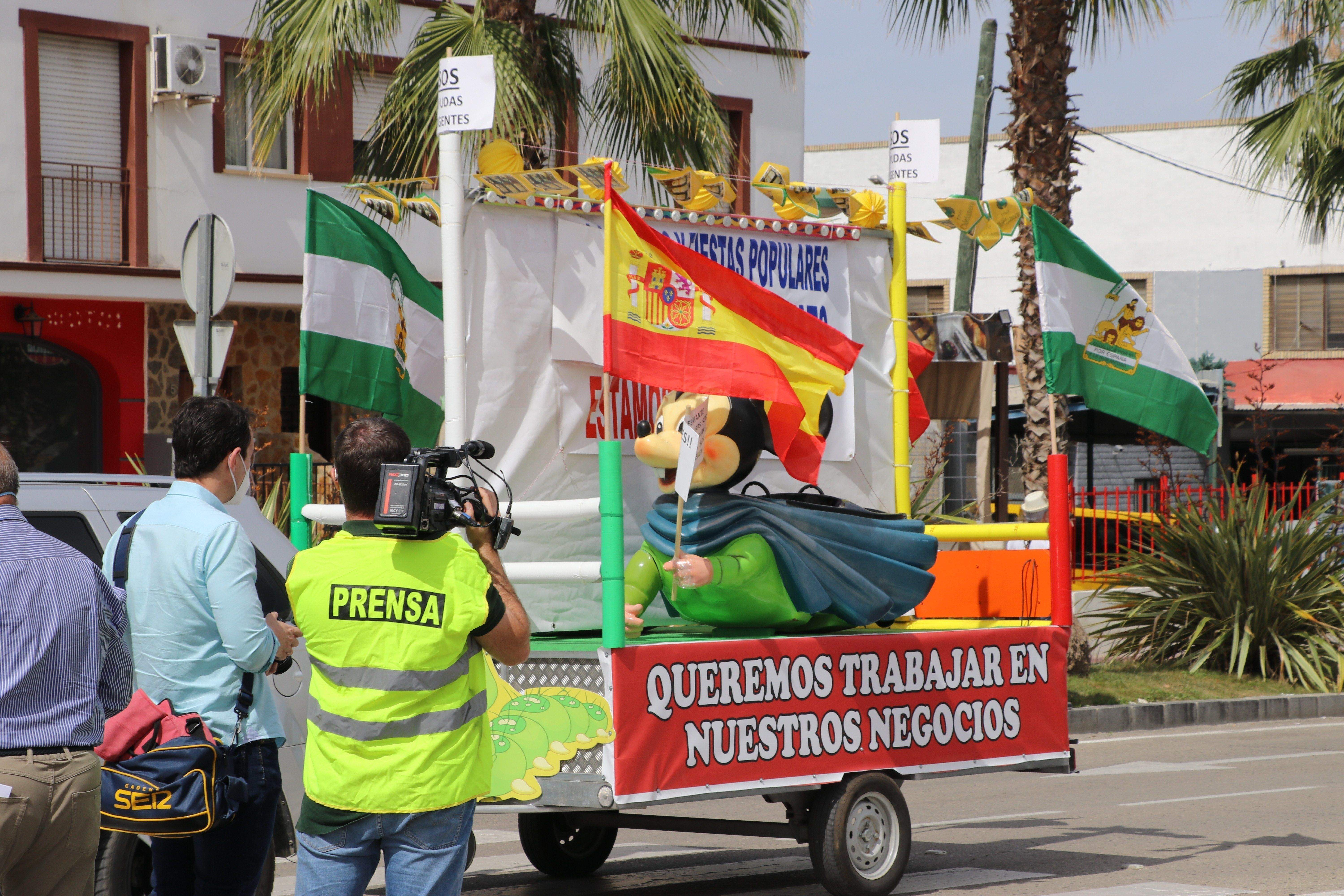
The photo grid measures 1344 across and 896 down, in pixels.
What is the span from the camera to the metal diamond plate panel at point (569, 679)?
577 cm

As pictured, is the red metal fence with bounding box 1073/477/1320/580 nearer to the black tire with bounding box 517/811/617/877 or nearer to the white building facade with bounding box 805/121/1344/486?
the black tire with bounding box 517/811/617/877

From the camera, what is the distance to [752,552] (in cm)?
659

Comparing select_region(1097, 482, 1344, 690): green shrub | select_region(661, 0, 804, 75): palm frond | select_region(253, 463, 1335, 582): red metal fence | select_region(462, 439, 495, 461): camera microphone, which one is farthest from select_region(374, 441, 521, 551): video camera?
select_region(1097, 482, 1344, 690): green shrub

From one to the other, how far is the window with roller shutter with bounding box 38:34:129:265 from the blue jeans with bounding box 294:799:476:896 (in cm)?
1561

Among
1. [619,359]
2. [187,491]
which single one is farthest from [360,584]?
[619,359]

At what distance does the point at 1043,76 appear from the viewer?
13.7 m

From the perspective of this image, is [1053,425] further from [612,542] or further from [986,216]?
[612,542]

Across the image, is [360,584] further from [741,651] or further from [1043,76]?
[1043,76]

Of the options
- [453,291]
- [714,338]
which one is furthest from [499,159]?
[714,338]

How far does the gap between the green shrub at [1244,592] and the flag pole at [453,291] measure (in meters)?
9.81

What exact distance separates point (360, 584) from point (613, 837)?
12.8 ft

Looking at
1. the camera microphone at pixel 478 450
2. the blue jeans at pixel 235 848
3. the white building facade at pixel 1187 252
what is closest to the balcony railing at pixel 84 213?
the blue jeans at pixel 235 848

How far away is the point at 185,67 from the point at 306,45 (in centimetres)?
709

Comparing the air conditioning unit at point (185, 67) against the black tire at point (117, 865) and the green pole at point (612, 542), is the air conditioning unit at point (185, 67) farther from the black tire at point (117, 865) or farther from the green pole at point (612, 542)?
the black tire at point (117, 865)
